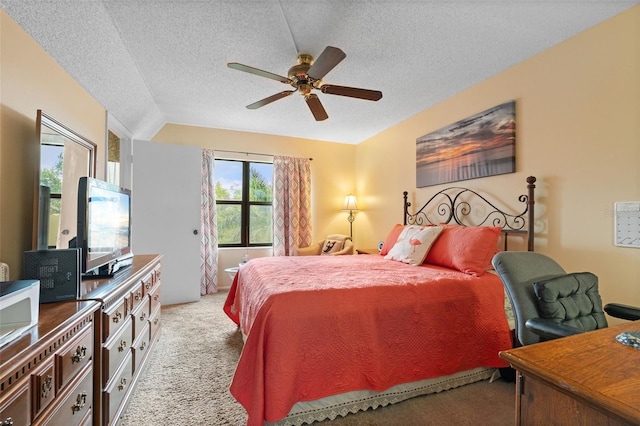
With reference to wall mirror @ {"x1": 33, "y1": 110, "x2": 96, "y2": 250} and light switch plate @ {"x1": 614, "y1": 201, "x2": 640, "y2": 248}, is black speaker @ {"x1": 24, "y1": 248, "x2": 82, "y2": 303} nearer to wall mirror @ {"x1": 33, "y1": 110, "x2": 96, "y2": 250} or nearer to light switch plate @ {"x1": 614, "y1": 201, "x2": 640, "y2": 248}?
wall mirror @ {"x1": 33, "y1": 110, "x2": 96, "y2": 250}

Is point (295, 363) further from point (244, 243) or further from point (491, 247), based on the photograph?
point (244, 243)

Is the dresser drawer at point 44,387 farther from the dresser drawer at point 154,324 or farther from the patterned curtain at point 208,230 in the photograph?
the patterned curtain at point 208,230

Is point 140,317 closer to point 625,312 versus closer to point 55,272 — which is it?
point 55,272

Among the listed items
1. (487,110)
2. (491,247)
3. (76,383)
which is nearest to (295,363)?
(76,383)

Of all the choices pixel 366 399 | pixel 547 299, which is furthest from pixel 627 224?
pixel 366 399

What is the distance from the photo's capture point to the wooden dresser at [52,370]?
73 centimetres

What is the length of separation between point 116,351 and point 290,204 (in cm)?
341

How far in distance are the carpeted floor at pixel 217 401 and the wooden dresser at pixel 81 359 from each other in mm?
175

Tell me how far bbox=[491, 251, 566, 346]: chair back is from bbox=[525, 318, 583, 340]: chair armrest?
167 mm

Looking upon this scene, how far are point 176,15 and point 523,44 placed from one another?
8.43 ft

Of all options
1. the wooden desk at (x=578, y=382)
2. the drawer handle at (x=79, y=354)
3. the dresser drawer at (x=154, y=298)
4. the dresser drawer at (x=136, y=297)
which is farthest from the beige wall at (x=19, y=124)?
the wooden desk at (x=578, y=382)

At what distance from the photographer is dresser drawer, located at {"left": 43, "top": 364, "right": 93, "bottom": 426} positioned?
3.10ft

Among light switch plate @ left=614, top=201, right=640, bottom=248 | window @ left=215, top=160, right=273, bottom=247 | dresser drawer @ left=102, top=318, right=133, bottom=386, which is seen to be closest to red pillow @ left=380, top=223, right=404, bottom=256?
light switch plate @ left=614, top=201, right=640, bottom=248

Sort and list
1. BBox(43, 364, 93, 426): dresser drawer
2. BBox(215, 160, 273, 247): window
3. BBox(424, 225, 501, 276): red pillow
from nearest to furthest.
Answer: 1. BBox(43, 364, 93, 426): dresser drawer
2. BBox(424, 225, 501, 276): red pillow
3. BBox(215, 160, 273, 247): window
